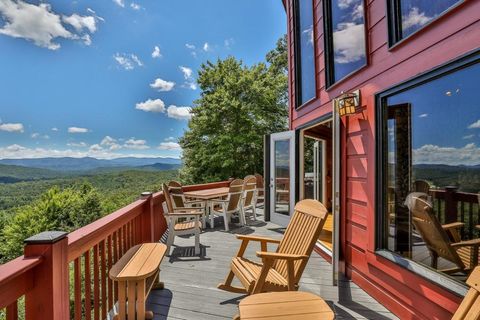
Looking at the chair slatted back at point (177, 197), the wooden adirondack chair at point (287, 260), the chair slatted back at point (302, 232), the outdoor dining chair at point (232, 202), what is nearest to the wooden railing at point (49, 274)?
the wooden adirondack chair at point (287, 260)

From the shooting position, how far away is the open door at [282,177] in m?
5.05

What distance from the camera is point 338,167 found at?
10.8 feet

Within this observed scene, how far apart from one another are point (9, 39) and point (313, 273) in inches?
1313

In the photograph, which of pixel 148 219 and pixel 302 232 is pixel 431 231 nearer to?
pixel 302 232

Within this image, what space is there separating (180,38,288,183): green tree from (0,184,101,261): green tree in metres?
7.96

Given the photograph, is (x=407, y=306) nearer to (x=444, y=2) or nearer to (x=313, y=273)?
(x=313, y=273)

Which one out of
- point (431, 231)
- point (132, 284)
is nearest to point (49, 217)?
point (132, 284)

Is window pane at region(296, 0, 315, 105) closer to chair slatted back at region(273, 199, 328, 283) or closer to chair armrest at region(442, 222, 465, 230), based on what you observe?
chair slatted back at region(273, 199, 328, 283)

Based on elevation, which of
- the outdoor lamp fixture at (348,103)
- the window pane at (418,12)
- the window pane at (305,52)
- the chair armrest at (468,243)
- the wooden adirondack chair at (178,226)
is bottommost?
the wooden adirondack chair at (178,226)

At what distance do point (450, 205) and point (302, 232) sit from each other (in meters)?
1.19

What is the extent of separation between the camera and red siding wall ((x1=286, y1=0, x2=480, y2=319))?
1.93 meters

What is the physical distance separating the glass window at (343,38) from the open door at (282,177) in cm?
159

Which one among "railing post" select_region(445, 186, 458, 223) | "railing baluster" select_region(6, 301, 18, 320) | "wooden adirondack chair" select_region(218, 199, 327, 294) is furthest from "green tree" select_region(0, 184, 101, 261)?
"railing post" select_region(445, 186, 458, 223)

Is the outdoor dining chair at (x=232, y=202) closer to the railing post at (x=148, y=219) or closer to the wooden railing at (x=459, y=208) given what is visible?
the railing post at (x=148, y=219)
